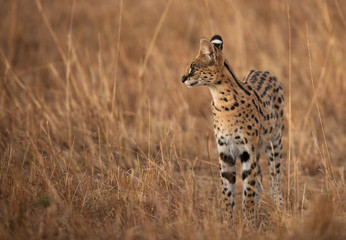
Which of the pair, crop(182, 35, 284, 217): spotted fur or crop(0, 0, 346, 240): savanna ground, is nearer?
crop(0, 0, 346, 240): savanna ground

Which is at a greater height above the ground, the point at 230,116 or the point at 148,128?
the point at 230,116

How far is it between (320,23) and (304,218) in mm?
5077

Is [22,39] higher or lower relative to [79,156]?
higher

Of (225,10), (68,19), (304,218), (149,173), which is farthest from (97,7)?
(304,218)

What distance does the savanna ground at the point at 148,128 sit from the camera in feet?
11.9

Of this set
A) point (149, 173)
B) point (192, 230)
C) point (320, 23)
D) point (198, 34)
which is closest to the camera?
point (192, 230)

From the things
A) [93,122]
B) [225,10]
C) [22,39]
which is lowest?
[93,122]

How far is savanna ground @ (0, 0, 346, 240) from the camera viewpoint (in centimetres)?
362

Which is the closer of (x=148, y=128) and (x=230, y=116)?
(x=230, y=116)

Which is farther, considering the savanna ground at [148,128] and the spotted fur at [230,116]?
the spotted fur at [230,116]

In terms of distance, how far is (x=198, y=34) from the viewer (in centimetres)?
958

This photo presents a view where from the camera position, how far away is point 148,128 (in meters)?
6.15

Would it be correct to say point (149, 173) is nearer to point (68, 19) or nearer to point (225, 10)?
point (225, 10)

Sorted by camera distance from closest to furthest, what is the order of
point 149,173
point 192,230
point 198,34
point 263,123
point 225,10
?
1. point 192,230
2. point 149,173
3. point 263,123
4. point 225,10
5. point 198,34
